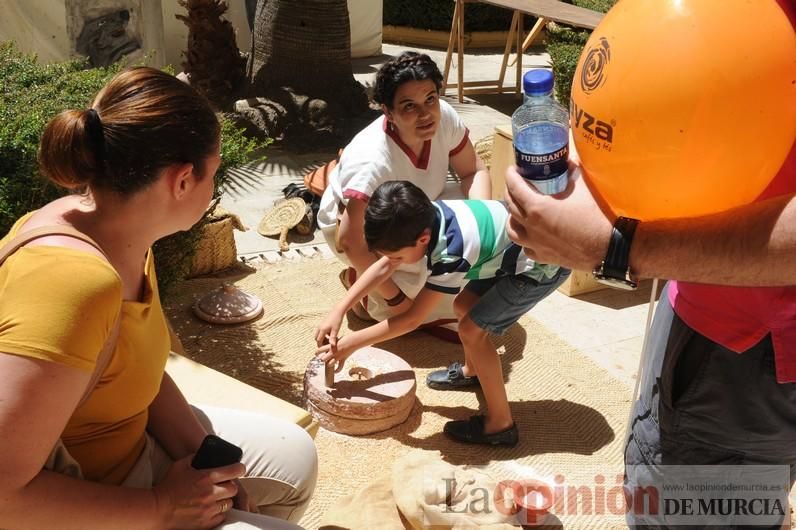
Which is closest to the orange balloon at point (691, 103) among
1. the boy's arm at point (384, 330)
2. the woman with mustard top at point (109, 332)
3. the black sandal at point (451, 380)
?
the woman with mustard top at point (109, 332)

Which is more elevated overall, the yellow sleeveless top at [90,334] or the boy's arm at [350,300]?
the yellow sleeveless top at [90,334]

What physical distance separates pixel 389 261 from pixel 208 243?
1.66 meters

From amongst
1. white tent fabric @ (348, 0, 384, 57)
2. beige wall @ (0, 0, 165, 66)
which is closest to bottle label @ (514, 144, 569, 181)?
beige wall @ (0, 0, 165, 66)

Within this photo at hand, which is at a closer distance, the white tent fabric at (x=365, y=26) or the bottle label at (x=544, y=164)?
the bottle label at (x=544, y=164)

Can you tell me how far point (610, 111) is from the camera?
1.50 metres

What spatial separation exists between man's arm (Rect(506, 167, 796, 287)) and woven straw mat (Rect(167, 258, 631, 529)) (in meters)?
1.65

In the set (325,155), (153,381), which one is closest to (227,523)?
(153,381)

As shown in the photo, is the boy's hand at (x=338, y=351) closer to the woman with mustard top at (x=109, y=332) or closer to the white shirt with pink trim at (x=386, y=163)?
the white shirt with pink trim at (x=386, y=163)

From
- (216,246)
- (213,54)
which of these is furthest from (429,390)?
(213,54)

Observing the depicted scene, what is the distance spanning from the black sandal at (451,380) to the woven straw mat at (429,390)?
4cm

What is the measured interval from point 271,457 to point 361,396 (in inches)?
43.0

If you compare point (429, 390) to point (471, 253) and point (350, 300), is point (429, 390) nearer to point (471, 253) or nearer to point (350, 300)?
point (350, 300)

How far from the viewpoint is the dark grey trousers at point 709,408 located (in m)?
1.60

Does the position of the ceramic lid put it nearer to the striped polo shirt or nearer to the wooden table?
the striped polo shirt
